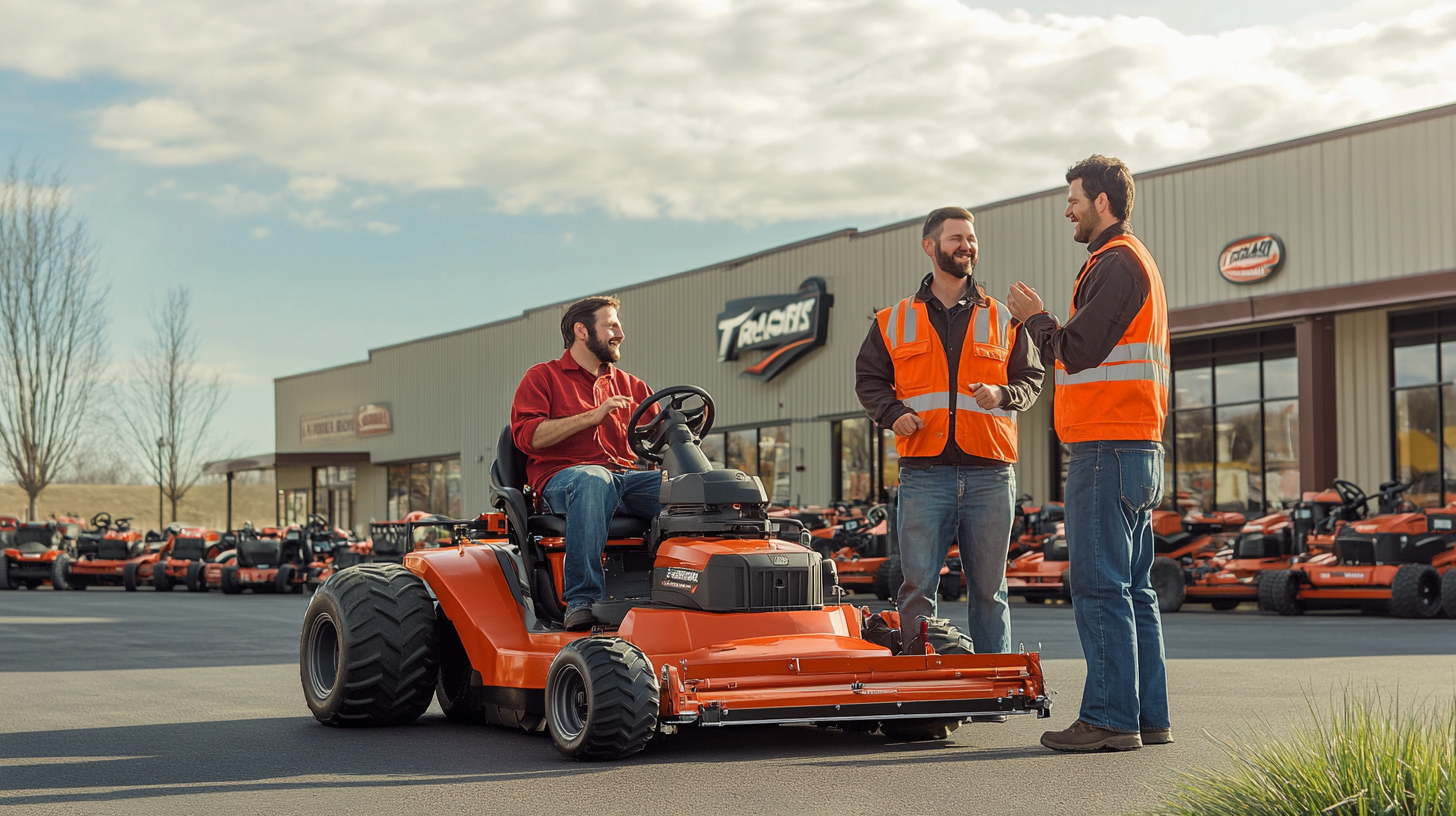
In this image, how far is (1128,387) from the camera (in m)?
6.11

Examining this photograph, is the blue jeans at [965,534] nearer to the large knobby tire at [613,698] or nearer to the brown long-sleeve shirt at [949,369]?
the brown long-sleeve shirt at [949,369]

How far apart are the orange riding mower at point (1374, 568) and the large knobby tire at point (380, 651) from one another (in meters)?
13.4

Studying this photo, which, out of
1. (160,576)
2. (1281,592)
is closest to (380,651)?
(1281,592)

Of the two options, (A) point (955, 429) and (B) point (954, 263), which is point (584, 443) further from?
(B) point (954, 263)

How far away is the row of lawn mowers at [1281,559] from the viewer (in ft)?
59.6

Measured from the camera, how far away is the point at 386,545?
26.6 m

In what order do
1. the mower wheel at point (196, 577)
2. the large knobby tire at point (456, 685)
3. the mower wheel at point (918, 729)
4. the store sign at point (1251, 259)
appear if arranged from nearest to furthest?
the mower wheel at point (918, 729), the large knobby tire at point (456, 685), the store sign at point (1251, 259), the mower wheel at point (196, 577)

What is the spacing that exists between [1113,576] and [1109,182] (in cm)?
157

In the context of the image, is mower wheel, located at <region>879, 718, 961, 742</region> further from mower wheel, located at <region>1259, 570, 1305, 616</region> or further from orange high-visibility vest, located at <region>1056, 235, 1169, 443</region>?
mower wheel, located at <region>1259, 570, 1305, 616</region>

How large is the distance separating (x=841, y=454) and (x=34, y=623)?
20.9 meters

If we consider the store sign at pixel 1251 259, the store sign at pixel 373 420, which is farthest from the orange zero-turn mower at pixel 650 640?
the store sign at pixel 373 420

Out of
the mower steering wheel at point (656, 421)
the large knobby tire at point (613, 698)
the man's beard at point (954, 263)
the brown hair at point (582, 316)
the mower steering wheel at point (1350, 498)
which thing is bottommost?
the large knobby tire at point (613, 698)

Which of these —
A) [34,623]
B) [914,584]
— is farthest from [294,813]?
[34,623]

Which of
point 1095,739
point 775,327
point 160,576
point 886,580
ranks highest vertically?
point 775,327
